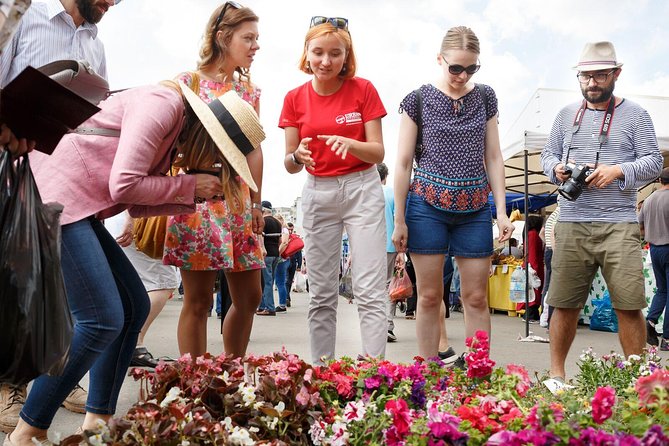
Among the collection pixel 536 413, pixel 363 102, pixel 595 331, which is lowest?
pixel 595 331

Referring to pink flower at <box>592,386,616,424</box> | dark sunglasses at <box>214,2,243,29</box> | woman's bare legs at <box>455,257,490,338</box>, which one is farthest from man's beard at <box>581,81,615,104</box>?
pink flower at <box>592,386,616,424</box>

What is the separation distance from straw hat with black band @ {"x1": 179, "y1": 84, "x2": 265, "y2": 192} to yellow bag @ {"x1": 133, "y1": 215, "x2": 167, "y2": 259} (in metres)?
1.07

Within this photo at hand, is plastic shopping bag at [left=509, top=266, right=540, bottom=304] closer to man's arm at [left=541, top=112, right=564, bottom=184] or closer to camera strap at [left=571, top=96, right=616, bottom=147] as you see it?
man's arm at [left=541, top=112, right=564, bottom=184]

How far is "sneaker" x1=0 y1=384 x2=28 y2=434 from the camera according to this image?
128 inches

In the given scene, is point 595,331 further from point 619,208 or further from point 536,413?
point 536,413

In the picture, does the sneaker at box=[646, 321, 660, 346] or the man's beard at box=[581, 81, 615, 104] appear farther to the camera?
the sneaker at box=[646, 321, 660, 346]

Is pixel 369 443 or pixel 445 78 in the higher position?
pixel 445 78

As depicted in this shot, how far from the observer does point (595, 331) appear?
32.2ft

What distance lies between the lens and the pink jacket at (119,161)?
264 centimetres

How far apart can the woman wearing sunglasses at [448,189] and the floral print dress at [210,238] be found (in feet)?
3.06

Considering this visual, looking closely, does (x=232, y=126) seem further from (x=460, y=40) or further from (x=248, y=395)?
(x=460, y=40)

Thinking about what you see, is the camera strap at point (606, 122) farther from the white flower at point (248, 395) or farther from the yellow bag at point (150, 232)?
the white flower at point (248, 395)

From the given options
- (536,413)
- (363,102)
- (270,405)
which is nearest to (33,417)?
(270,405)

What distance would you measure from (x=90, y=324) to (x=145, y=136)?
70cm
